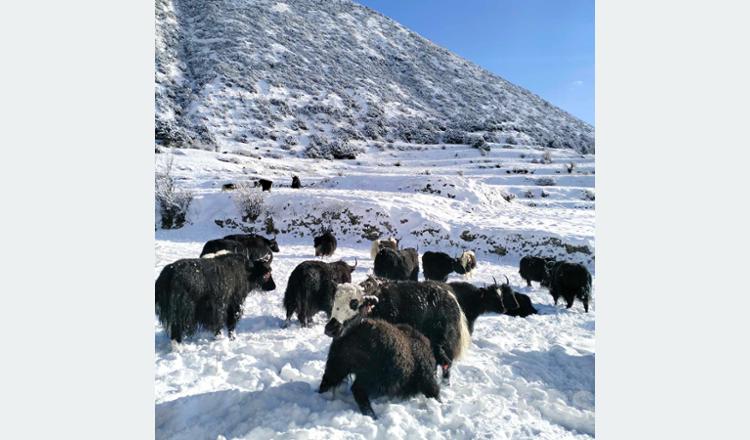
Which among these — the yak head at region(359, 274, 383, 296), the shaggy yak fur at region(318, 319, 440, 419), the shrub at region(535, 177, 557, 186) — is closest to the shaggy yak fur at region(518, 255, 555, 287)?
the yak head at region(359, 274, 383, 296)

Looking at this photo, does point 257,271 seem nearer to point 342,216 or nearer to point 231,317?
point 231,317

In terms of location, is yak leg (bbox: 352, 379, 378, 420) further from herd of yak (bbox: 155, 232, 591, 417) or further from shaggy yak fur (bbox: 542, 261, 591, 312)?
shaggy yak fur (bbox: 542, 261, 591, 312)

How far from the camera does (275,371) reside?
3.05 m

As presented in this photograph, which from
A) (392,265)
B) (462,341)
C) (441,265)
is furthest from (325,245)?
(462,341)

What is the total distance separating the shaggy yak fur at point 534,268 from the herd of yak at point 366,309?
3.32 feet

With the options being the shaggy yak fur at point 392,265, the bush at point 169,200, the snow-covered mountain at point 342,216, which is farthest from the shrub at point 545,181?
the bush at point 169,200

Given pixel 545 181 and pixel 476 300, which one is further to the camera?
pixel 545 181

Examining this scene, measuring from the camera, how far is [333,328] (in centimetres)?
256

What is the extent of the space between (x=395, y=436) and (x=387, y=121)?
128 ft

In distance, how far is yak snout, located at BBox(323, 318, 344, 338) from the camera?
253 centimetres

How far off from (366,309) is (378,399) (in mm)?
603

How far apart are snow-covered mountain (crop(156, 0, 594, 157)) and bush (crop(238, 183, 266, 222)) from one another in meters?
11.4

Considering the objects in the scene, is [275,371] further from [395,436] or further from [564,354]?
[564,354]
